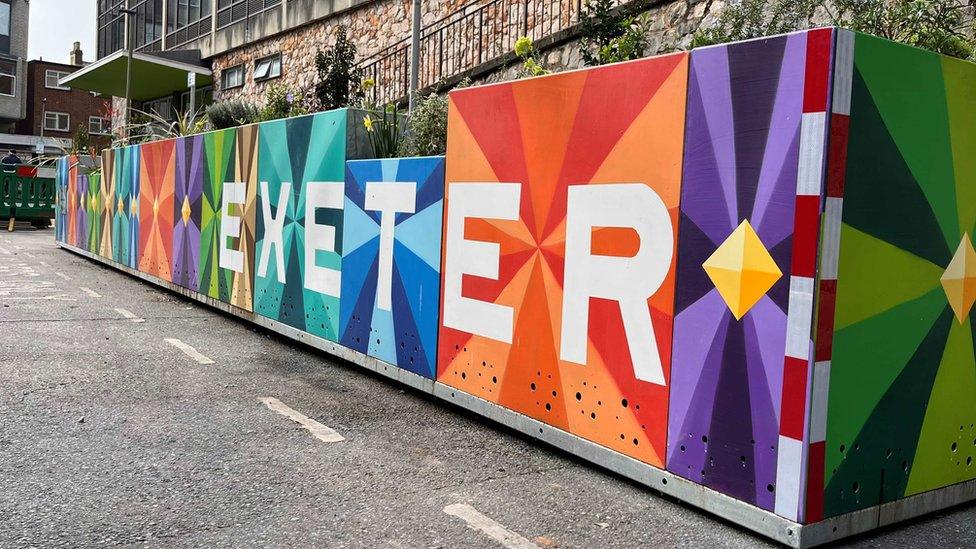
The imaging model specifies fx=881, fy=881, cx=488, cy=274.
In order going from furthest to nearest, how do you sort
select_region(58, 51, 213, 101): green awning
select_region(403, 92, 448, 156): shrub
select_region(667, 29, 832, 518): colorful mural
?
select_region(58, 51, 213, 101): green awning → select_region(403, 92, 448, 156): shrub → select_region(667, 29, 832, 518): colorful mural

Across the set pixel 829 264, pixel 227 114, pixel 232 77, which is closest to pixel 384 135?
pixel 829 264

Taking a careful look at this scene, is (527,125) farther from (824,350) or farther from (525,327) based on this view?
(824,350)

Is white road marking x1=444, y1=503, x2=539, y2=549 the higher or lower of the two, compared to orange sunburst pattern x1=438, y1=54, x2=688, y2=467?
lower

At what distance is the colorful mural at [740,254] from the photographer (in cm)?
333

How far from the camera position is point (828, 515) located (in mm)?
3332

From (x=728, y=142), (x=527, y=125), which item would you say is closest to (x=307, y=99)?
(x=527, y=125)

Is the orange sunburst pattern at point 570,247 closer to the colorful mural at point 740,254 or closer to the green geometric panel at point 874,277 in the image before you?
the colorful mural at point 740,254

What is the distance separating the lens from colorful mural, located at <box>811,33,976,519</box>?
3.33 metres

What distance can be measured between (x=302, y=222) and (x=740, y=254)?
15.3ft

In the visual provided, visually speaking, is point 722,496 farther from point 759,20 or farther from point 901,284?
point 759,20

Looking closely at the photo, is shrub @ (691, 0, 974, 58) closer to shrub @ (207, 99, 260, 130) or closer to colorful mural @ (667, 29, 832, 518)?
colorful mural @ (667, 29, 832, 518)

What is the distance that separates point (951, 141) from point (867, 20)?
2399mm

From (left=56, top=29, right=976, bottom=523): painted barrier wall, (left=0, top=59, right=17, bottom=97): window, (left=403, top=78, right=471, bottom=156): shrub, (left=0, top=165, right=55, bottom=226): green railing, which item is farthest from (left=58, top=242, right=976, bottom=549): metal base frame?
(left=0, top=59, right=17, bottom=97): window

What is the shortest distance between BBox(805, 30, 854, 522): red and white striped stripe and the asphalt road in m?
0.38
